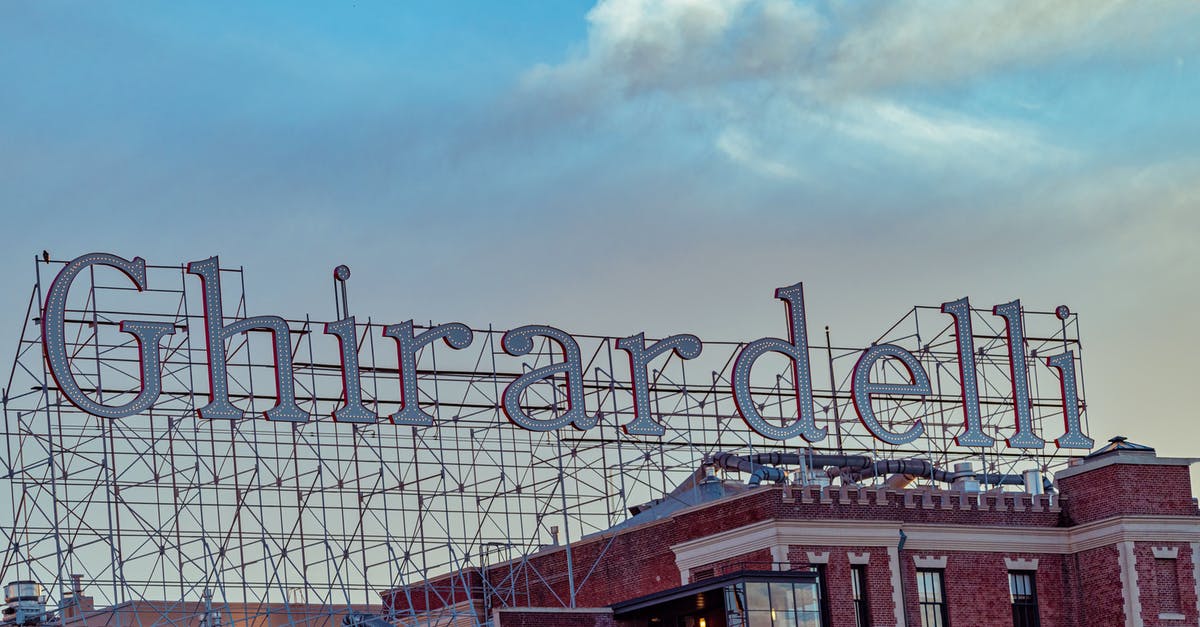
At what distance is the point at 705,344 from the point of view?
72.4 m

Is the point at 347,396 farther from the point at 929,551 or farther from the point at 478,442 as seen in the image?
the point at 929,551

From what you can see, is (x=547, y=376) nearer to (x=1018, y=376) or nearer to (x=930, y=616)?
(x=930, y=616)

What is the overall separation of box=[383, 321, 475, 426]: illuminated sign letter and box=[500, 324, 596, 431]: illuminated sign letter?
1.43 m

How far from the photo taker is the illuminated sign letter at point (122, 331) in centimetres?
6131

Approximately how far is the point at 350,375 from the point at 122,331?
24.3 feet

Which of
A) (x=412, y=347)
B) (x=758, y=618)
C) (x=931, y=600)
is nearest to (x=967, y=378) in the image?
(x=931, y=600)

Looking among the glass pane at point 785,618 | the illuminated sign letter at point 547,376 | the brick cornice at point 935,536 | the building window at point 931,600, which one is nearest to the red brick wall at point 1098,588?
the brick cornice at point 935,536

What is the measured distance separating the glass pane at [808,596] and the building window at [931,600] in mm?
4296

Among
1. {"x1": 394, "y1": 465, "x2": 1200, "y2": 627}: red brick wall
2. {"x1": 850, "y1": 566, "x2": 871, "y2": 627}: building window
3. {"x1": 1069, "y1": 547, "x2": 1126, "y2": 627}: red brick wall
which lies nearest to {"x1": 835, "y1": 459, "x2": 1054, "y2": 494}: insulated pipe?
{"x1": 394, "y1": 465, "x2": 1200, "y2": 627}: red brick wall

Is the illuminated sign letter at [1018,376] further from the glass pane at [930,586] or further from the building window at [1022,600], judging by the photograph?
the glass pane at [930,586]

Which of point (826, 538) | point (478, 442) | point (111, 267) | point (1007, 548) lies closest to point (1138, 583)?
point (1007, 548)

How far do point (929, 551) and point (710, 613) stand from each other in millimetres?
7216

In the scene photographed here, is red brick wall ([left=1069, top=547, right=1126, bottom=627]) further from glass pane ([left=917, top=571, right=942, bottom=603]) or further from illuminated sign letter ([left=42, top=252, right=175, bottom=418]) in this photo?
illuminated sign letter ([left=42, top=252, right=175, bottom=418])

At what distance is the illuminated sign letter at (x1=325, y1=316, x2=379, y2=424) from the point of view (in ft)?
216
